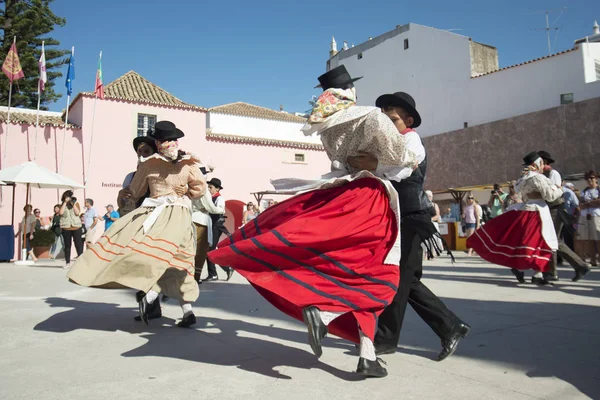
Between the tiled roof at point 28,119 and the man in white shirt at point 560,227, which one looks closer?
the man in white shirt at point 560,227

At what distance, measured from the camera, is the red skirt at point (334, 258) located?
109 inches

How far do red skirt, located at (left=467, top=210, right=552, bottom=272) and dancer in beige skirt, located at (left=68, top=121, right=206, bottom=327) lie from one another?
4360mm

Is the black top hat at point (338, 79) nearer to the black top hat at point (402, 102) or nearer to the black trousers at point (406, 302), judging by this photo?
the black top hat at point (402, 102)

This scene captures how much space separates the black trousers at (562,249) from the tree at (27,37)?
1029 inches

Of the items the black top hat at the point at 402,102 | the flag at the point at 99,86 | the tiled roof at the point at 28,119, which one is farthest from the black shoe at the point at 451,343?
the flag at the point at 99,86

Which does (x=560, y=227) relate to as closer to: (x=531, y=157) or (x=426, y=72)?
(x=531, y=157)

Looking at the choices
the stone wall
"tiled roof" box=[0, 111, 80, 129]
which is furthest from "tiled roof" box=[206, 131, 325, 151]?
the stone wall

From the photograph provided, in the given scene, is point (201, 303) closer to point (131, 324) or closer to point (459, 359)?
point (131, 324)

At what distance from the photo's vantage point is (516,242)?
673 cm

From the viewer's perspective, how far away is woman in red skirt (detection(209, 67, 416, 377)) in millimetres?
2762

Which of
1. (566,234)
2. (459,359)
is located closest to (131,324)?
(459,359)

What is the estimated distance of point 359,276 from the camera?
2834 mm

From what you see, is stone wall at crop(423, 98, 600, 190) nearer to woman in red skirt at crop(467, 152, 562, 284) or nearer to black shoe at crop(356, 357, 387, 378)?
woman in red skirt at crop(467, 152, 562, 284)

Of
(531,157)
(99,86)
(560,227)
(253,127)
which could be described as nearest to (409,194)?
(531,157)
